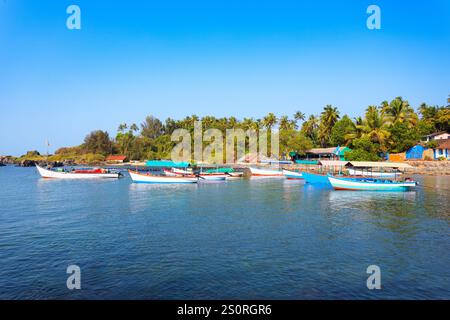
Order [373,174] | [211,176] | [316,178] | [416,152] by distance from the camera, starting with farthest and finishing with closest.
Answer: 1. [416,152]
2. [211,176]
3. [373,174]
4. [316,178]

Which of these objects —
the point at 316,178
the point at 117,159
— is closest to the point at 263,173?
the point at 316,178

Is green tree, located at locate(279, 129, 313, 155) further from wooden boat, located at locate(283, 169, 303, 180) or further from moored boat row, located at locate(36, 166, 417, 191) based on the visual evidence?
wooden boat, located at locate(283, 169, 303, 180)

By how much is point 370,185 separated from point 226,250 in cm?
3266

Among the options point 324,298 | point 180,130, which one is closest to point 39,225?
point 324,298

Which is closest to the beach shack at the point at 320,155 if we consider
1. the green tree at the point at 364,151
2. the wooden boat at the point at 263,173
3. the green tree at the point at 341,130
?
the green tree at the point at 364,151

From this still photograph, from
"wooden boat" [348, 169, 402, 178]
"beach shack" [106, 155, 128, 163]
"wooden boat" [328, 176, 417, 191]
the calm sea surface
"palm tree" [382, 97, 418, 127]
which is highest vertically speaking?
"palm tree" [382, 97, 418, 127]

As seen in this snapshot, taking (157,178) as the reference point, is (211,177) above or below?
below

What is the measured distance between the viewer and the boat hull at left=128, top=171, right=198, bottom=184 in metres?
58.4

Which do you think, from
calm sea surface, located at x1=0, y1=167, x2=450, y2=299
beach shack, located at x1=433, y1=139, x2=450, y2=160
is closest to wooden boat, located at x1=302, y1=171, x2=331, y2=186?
calm sea surface, located at x1=0, y1=167, x2=450, y2=299

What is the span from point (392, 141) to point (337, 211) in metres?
53.7

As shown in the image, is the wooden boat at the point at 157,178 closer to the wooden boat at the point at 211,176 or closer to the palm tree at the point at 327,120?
the wooden boat at the point at 211,176

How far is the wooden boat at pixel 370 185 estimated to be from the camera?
4522 centimetres

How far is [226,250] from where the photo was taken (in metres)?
19.3

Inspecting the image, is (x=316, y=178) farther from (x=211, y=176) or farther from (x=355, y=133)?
(x=355, y=133)
